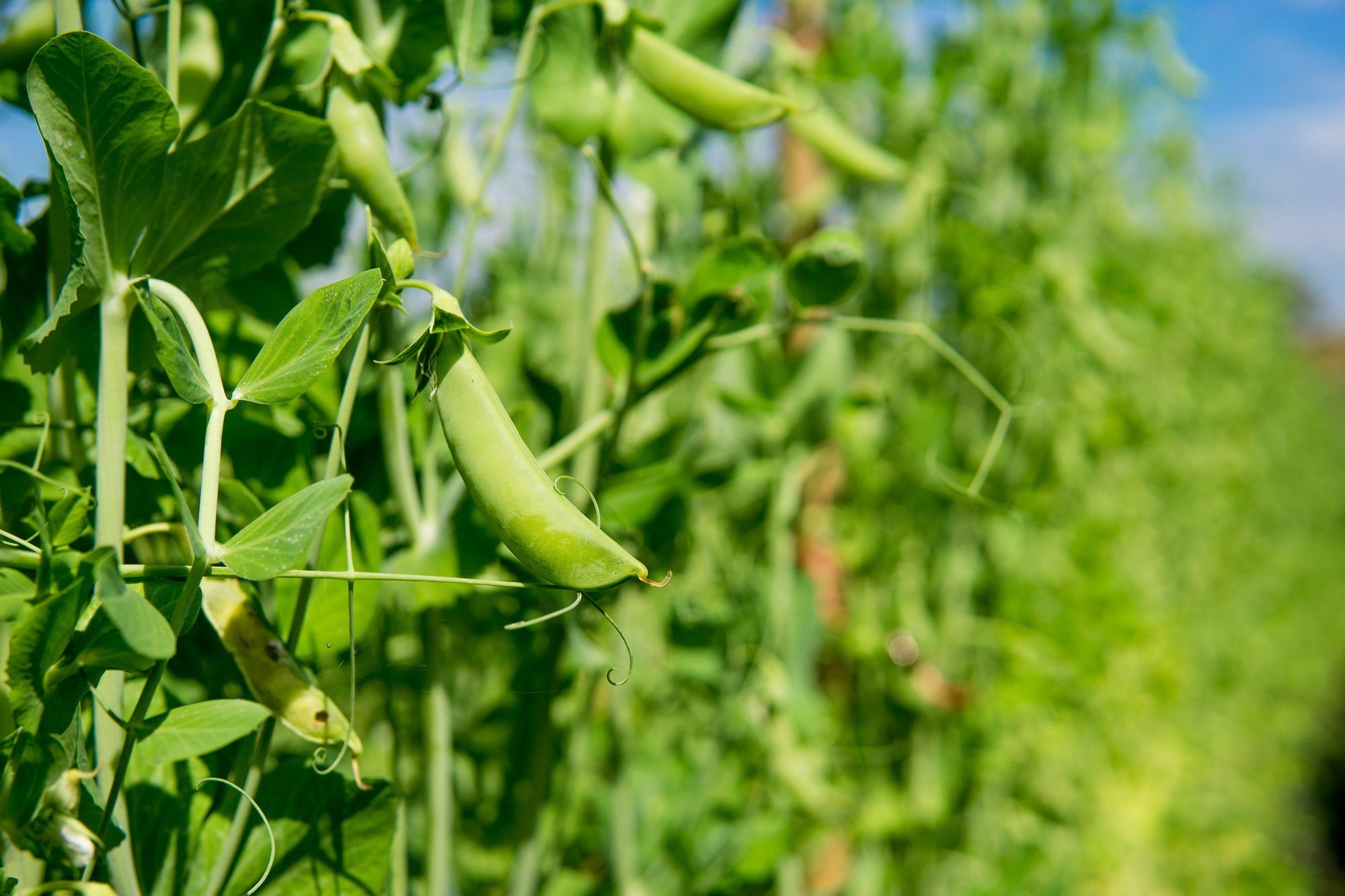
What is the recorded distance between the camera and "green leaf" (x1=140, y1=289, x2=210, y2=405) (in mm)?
266

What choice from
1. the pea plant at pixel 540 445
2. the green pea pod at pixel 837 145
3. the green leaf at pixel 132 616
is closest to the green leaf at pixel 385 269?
the pea plant at pixel 540 445

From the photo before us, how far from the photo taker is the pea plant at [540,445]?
0.28m

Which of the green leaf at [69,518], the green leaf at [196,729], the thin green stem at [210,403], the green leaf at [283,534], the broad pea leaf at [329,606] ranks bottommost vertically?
the broad pea leaf at [329,606]

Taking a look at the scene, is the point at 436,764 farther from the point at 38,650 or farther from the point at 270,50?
the point at 270,50

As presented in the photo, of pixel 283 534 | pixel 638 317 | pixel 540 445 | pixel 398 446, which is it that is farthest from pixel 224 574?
pixel 540 445

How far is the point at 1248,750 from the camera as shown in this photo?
293 centimetres

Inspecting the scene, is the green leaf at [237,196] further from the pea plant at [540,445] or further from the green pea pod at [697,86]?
the green pea pod at [697,86]

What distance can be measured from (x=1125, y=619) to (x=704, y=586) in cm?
78

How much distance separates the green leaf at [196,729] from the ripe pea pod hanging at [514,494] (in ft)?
0.34

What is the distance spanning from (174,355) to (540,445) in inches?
16.9

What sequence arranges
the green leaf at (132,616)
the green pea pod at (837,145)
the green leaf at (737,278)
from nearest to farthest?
the green leaf at (132,616) < the green leaf at (737,278) < the green pea pod at (837,145)

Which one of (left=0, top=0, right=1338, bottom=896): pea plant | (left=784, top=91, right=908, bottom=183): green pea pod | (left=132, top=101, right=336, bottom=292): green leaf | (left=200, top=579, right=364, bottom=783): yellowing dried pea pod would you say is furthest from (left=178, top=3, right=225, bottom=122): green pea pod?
(left=784, top=91, right=908, bottom=183): green pea pod

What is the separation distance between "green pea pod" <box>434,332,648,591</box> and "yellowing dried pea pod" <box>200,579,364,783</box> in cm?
10

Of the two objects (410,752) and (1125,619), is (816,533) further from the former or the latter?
(1125,619)
